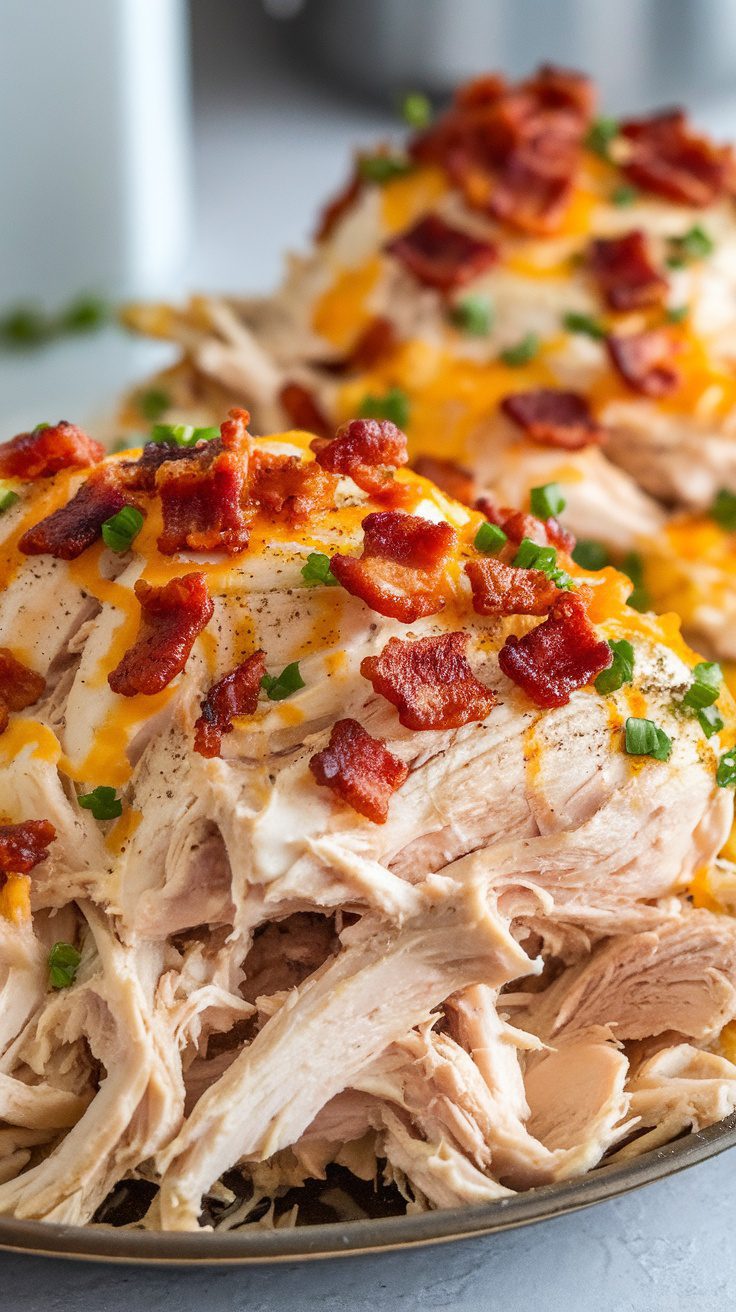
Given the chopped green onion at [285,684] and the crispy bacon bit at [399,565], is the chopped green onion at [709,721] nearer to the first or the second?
the crispy bacon bit at [399,565]

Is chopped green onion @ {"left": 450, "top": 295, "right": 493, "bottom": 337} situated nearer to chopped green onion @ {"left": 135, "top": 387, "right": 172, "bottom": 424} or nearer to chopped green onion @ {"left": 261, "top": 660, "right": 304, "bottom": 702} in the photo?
chopped green onion @ {"left": 135, "top": 387, "right": 172, "bottom": 424}

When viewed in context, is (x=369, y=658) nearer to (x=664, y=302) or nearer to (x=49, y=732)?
(x=49, y=732)

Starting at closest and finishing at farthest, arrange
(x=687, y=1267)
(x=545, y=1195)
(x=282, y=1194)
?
(x=545, y=1195) < (x=282, y=1194) < (x=687, y=1267)

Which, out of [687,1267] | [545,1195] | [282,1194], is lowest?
[687,1267]

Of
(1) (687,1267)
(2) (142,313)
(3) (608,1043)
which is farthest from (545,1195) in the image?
(2) (142,313)

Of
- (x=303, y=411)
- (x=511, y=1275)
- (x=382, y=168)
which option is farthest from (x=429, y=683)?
(x=382, y=168)

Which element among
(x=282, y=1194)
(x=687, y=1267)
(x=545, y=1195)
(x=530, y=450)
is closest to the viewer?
(x=545, y=1195)

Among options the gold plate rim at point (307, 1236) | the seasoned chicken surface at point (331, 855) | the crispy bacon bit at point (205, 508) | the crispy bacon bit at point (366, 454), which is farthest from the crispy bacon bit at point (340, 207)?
the gold plate rim at point (307, 1236)
